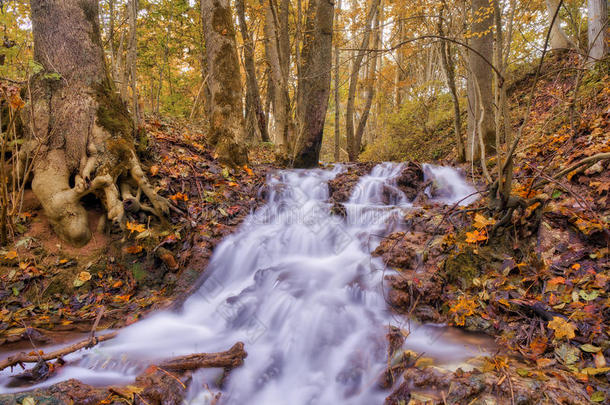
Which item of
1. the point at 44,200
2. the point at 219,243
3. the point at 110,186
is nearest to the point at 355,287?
the point at 219,243

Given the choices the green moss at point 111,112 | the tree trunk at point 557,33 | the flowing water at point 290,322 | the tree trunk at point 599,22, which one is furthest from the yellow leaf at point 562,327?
the tree trunk at point 557,33

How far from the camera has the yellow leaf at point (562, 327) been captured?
2282 mm

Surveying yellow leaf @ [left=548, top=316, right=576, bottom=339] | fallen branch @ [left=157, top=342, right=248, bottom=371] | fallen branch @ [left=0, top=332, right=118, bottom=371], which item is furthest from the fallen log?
yellow leaf @ [left=548, top=316, right=576, bottom=339]

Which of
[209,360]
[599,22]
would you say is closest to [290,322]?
[209,360]

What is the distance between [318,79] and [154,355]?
7.02 m

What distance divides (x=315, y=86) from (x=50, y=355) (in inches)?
287

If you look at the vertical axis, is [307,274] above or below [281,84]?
below

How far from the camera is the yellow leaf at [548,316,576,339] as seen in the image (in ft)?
7.49

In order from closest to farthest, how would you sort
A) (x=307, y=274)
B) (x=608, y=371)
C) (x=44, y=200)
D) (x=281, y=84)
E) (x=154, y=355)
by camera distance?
(x=608, y=371) < (x=154, y=355) < (x=44, y=200) < (x=307, y=274) < (x=281, y=84)

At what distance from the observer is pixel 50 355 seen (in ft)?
8.14

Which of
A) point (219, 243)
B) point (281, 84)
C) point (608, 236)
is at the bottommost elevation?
point (219, 243)

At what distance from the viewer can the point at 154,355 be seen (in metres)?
2.85

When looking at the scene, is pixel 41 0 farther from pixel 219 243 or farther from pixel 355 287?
pixel 355 287

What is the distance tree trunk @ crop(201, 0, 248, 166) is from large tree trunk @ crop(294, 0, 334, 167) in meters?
2.04
